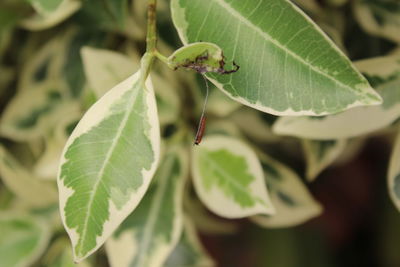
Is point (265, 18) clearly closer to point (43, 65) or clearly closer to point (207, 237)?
point (43, 65)

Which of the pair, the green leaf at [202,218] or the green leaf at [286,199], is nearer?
the green leaf at [286,199]

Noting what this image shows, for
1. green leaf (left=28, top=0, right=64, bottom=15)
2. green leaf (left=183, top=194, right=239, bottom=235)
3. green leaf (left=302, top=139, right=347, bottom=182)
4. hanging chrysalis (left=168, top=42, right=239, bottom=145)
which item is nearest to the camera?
hanging chrysalis (left=168, top=42, right=239, bottom=145)

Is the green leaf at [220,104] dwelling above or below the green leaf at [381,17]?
below

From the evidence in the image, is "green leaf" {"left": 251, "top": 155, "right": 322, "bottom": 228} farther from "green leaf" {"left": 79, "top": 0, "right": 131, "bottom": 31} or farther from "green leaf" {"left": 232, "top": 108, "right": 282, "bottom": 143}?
"green leaf" {"left": 79, "top": 0, "right": 131, "bottom": 31}

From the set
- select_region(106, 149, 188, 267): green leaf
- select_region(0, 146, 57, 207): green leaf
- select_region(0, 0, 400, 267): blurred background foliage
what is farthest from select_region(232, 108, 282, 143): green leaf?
select_region(0, 146, 57, 207): green leaf

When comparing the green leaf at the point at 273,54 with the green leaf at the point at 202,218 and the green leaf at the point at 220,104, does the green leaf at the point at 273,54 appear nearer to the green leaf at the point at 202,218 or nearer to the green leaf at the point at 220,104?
the green leaf at the point at 220,104

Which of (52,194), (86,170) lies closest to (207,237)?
(52,194)

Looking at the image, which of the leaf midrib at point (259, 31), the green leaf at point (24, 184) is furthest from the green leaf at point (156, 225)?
the leaf midrib at point (259, 31)
